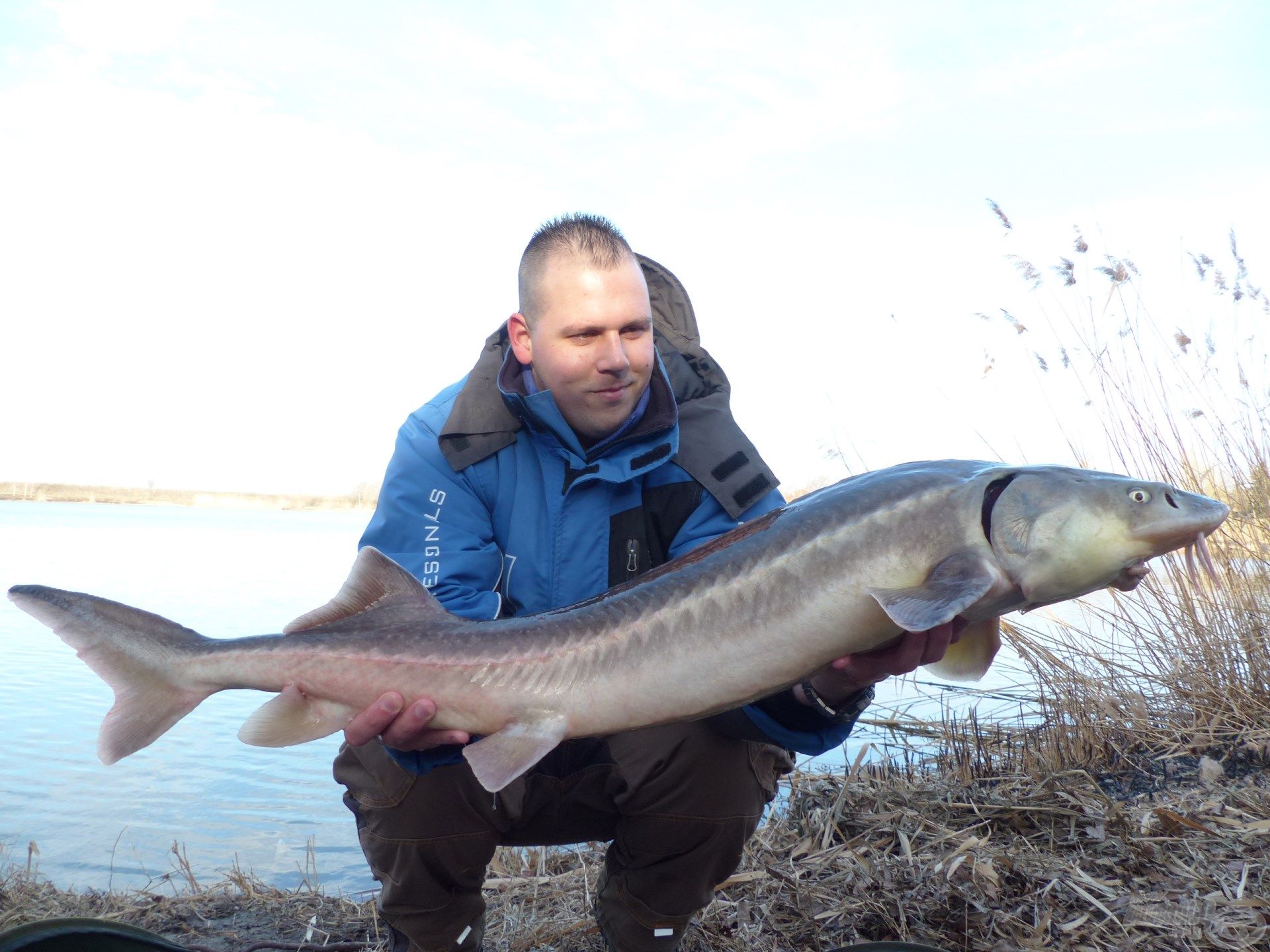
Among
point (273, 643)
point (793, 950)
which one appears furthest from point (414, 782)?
point (793, 950)

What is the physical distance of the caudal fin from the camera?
1.77m

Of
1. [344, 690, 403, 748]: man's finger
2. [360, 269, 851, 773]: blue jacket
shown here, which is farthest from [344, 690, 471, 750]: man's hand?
[360, 269, 851, 773]: blue jacket

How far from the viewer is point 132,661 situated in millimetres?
1780

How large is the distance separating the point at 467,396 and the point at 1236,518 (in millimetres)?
3123

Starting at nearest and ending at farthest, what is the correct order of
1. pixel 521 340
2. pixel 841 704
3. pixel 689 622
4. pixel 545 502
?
pixel 689 622 → pixel 841 704 → pixel 545 502 → pixel 521 340

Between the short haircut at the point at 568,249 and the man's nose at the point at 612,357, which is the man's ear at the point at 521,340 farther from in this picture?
the man's nose at the point at 612,357

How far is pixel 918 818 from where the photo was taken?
2.53m

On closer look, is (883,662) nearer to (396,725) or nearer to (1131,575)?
(1131,575)

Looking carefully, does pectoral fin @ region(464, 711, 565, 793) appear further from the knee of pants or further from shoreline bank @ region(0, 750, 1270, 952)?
shoreline bank @ region(0, 750, 1270, 952)

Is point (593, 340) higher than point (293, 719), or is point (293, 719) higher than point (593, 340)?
point (593, 340)

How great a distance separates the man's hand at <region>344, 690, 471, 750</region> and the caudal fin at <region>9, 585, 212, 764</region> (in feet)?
0.95

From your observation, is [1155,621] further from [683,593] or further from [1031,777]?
[683,593]

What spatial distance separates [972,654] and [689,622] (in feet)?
1.90

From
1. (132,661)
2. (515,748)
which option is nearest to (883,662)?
Answer: (515,748)
